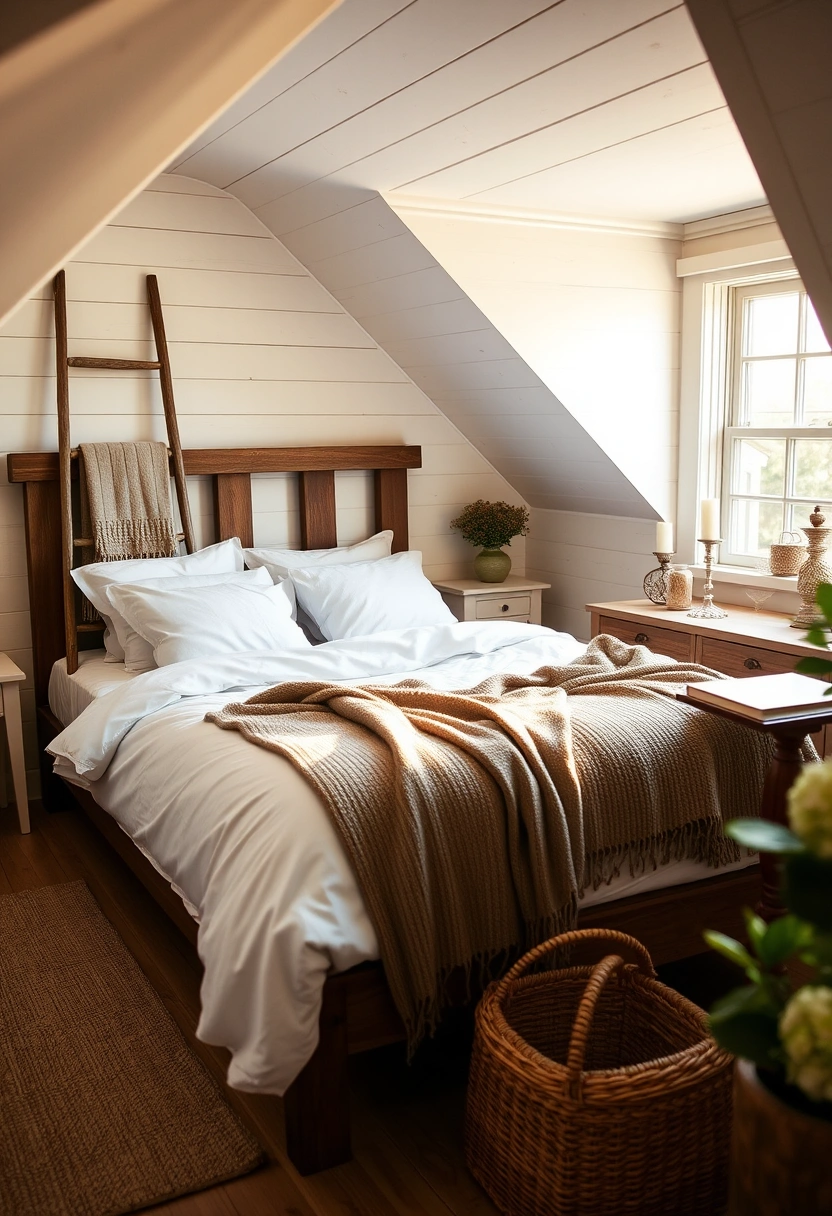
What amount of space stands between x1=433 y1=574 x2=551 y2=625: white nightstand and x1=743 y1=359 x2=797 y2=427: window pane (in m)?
1.13

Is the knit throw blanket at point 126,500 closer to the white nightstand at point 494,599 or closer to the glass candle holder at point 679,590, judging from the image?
the white nightstand at point 494,599

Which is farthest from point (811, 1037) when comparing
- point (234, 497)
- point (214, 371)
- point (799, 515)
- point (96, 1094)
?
point (214, 371)

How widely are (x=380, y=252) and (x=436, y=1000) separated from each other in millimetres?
2679

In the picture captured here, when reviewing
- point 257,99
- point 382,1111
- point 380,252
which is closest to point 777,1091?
point 382,1111

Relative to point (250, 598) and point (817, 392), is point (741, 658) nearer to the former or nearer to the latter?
point (817, 392)

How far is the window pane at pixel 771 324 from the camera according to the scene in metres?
3.85

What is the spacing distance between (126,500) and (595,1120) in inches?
109

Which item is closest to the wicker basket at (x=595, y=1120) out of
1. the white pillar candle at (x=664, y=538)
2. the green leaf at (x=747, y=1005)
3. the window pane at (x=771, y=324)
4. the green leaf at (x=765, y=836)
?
the green leaf at (x=747, y=1005)

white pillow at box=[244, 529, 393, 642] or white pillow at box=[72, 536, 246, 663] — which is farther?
white pillow at box=[244, 529, 393, 642]

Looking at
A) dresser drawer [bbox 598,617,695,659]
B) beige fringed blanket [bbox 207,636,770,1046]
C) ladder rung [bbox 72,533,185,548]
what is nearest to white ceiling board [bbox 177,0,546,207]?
ladder rung [bbox 72,533,185,548]

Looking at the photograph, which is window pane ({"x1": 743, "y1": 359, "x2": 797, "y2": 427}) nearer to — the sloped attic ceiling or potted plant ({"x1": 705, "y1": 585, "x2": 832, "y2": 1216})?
the sloped attic ceiling

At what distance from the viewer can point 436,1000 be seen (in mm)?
2008

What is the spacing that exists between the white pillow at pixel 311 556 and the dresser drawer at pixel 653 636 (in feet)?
3.12

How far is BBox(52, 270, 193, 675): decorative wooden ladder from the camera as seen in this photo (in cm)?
368
